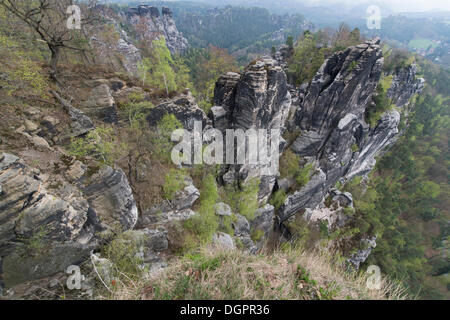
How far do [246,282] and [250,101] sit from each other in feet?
51.3

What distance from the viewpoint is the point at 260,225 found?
21516mm

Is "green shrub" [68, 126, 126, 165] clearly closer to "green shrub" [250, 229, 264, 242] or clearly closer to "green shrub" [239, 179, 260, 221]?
"green shrub" [239, 179, 260, 221]

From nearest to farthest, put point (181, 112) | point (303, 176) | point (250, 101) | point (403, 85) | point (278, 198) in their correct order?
point (181, 112) < point (250, 101) < point (278, 198) < point (303, 176) < point (403, 85)

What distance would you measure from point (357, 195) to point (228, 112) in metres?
28.2

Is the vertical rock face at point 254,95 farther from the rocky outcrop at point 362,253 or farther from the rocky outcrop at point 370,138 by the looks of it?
the rocky outcrop at point 362,253

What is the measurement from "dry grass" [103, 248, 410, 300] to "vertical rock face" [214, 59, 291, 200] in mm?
14525

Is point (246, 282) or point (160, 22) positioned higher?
point (160, 22)

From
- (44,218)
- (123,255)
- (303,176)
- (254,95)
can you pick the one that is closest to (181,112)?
(254,95)

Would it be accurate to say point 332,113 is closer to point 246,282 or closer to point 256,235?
point 256,235

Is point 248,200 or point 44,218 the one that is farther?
point 248,200

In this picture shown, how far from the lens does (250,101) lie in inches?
692

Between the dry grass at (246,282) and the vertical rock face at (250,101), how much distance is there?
47.7 ft
